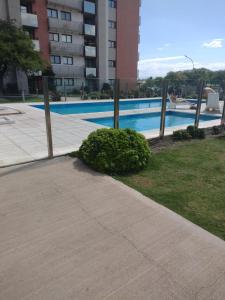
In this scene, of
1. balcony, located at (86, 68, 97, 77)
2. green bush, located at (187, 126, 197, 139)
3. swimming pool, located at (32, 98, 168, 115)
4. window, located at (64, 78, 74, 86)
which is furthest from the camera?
balcony, located at (86, 68, 97, 77)

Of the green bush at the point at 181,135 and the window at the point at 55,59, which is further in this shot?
the window at the point at 55,59

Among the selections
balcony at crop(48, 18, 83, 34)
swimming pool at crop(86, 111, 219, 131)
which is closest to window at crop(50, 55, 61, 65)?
balcony at crop(48, 18, 83, 34)

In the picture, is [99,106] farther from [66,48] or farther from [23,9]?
[23,9]

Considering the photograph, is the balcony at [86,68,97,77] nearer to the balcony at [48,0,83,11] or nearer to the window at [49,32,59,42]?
the window at [49,32,59,42]

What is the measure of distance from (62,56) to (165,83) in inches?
908

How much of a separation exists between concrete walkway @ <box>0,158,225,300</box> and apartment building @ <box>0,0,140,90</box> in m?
22.0

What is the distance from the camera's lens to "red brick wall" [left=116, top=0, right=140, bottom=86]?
99.0ft

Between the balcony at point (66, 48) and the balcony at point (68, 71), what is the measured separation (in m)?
1.59

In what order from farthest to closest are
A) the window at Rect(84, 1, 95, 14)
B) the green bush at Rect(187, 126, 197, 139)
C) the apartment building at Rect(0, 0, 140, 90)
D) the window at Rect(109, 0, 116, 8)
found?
the window at Rect(109, 0, 116, 8) → the window at Rect(84, 1, 95, 14) → the apartment building at Rect(0, 0, 140, 90) → the green bush at Rect(187, 126, 197, 139)

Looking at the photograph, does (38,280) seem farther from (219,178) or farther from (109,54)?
(109,54)

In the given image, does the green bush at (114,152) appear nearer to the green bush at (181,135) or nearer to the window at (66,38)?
the green bush at (181,135)

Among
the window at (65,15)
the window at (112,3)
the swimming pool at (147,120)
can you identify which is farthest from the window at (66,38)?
the swimming pool at (147,120)

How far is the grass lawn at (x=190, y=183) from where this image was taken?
3.26 m

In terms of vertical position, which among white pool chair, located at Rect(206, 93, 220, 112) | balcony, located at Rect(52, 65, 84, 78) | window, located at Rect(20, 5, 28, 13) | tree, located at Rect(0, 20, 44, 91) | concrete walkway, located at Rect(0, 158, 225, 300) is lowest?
concrete walkway, located at Rect(0, 158, 225, 300)
